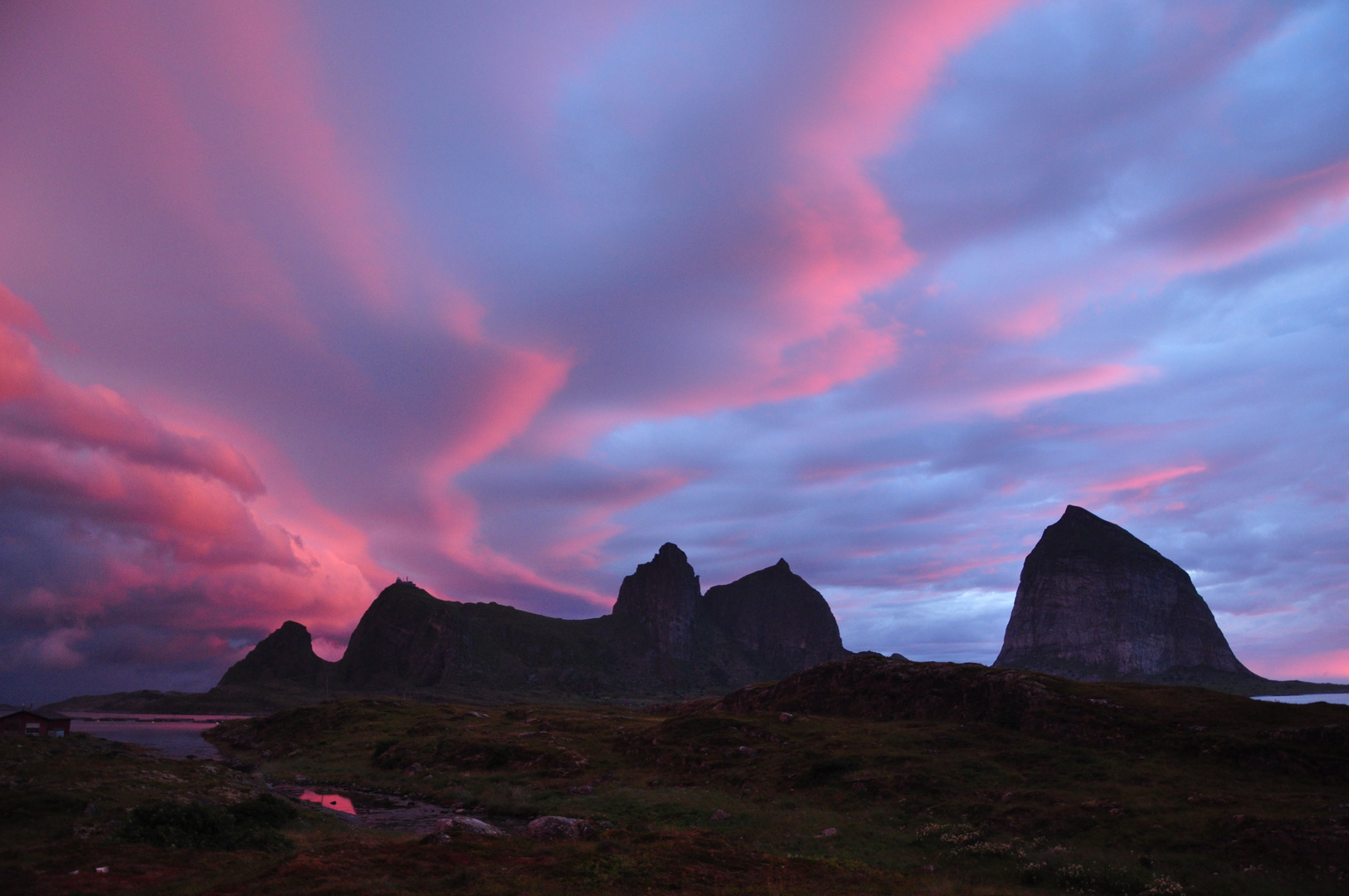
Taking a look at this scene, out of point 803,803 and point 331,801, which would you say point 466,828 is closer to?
point 803,803

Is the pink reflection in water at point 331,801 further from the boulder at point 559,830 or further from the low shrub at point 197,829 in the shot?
the boulder at point 559,830

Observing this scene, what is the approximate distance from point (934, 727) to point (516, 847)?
171 feet

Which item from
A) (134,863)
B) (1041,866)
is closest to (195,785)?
(134,863)

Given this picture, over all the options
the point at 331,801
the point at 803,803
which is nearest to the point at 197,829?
the point at 331,801

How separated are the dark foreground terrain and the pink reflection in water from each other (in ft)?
6.52

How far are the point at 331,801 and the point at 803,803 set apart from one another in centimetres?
4571

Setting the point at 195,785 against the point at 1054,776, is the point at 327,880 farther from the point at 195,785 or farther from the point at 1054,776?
the point at 1054,776

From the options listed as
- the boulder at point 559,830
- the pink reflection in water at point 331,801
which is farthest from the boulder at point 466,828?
the pink reflection in water at point 331,801

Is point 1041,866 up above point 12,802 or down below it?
below

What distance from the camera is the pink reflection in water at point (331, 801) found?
61.2 m

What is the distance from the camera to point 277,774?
84812 millimetres

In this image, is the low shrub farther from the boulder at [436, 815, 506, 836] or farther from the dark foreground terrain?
the boulder at [436, 815, 506, 836]

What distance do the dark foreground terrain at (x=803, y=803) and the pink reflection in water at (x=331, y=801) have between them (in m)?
1.99

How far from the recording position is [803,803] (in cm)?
5491
